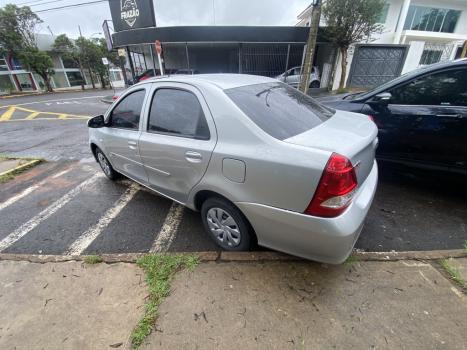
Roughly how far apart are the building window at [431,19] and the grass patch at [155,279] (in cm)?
2137

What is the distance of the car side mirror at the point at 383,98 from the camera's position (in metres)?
3.16

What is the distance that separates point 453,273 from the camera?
2082 millimetres

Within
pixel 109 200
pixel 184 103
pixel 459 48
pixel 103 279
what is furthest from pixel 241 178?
pixel 459 48

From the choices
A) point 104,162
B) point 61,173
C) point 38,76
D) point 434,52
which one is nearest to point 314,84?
point 434,52

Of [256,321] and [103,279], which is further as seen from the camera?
[103,279]

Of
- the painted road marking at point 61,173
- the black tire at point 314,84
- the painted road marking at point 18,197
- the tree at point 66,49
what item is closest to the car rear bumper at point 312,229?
the painted road marking at point 18,197

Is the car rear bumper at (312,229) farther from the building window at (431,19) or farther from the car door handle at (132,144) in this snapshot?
the building window at (431,19)

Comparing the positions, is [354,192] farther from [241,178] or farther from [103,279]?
[103,279]

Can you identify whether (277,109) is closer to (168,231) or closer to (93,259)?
(168,231)

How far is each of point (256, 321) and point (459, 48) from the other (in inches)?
977

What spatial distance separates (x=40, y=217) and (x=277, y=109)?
11.0 feet

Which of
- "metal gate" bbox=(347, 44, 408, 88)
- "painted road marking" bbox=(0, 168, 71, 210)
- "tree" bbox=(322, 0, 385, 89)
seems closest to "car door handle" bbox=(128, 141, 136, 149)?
"painted road marking" bbox=(0, 168, 71, 210)

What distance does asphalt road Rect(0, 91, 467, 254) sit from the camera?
2.63 meters

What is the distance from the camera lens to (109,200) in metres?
3.63
